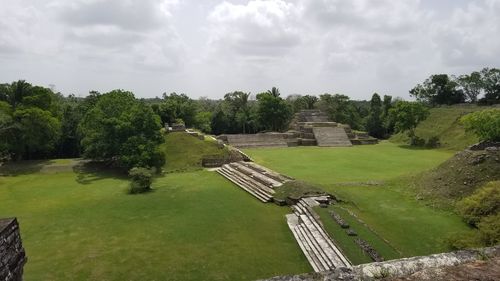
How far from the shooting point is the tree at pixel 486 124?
79.1ft

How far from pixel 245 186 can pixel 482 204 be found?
Answer: 10573 mm

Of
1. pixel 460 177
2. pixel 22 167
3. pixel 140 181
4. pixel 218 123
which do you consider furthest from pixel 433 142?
pixel 22 167

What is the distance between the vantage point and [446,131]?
125 ft

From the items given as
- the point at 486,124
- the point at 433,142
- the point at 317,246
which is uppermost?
the point at 486,124

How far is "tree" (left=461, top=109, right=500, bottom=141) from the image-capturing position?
950 inches

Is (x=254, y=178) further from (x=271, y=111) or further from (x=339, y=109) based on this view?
(x=339, y=109)

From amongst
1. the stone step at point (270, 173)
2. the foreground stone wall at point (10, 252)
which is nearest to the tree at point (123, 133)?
the stone step at point (270, 173)

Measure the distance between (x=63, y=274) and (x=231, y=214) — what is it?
6453 millimetres

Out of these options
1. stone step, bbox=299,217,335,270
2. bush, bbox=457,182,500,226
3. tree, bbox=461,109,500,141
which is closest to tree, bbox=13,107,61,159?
stone step, bbox=299,217,335,270

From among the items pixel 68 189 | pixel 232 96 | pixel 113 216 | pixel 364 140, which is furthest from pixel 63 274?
pixel 232 96

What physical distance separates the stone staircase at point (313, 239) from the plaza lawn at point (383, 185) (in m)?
0.64

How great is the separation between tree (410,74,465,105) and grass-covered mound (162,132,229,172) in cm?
3819

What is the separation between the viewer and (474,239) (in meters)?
10.4

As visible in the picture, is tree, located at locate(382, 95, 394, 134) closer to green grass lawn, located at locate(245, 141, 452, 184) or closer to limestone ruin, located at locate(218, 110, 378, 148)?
limestone ruin, located at locate(218, 110, 378, 148)
